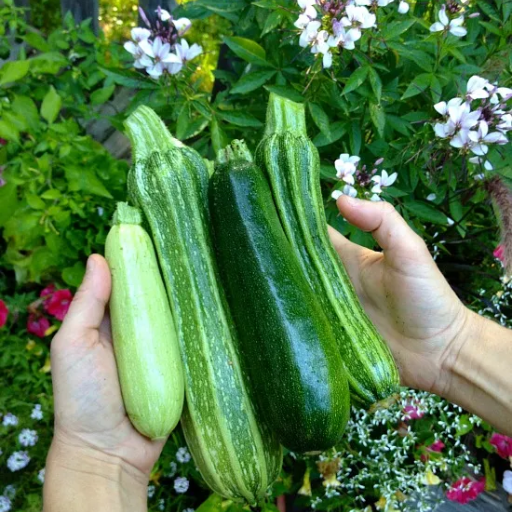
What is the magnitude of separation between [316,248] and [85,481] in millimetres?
1003

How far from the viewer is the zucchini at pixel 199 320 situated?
143 cm

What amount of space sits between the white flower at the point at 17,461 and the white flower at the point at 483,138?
6.99 ft

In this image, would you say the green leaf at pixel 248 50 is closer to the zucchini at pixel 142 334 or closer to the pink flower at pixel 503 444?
the zucchini at pixel 142 334

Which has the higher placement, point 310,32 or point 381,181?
point 310,32

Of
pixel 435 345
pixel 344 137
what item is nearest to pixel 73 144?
pixel 344 137

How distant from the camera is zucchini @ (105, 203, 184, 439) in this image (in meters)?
1.42

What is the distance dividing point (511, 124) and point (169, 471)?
6.22 ft

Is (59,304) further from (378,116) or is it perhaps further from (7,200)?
(378,116)

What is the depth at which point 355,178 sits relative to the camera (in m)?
1.81

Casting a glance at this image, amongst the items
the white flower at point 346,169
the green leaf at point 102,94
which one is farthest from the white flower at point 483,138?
the green leaf at point 102,94

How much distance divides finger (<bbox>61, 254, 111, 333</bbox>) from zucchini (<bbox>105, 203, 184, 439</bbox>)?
1.0 inches

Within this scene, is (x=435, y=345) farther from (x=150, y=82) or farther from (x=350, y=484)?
(x=150, y=82)

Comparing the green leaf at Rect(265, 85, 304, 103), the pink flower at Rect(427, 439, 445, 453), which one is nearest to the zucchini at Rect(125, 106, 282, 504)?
the green leaf at Rect(265, 85, 304, 103)

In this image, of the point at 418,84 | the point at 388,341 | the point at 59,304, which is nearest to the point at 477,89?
the point at 418,84
